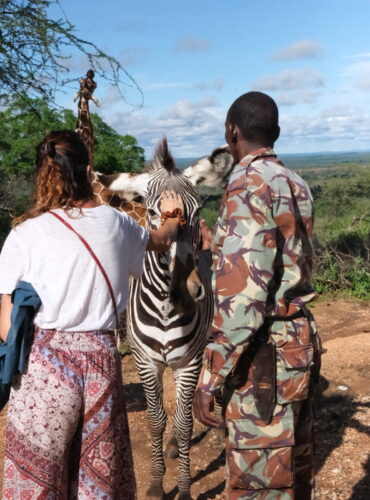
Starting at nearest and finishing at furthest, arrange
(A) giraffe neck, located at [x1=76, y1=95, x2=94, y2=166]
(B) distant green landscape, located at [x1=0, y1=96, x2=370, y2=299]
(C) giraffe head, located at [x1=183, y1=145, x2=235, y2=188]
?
(C) giraffe head, located at [x1=183, y1=145, x2=235, y2=188] < (A) giraffe neck, located at [x1=76, y1=95, x2=94, y2=166] < (B) distant green landscape, located at [x1=0, y1=96, x2=370, y2=299]

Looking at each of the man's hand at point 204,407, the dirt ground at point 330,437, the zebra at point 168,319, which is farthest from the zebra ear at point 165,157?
the dirt ground at point 330,437

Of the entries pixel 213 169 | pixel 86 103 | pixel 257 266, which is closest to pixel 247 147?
pixel 257 266

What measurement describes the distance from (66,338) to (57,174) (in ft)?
2.06

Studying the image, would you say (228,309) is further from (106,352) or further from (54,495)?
(54,495)

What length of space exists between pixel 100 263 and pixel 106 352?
35 centimetres

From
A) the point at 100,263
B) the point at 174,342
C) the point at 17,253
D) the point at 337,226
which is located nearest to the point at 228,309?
the point at 100,263

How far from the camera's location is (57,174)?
7.04 feet

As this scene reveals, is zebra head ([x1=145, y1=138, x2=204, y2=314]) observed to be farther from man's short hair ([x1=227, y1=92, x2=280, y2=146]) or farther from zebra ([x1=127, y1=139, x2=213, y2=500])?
man's short hair ([x1=227, y1=92, x2=280, y2=146])

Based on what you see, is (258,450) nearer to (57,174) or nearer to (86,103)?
(57,174)

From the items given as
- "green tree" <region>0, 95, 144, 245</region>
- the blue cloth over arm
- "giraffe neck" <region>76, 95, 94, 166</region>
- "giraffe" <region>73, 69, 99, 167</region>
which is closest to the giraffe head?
the blue cloth over arm

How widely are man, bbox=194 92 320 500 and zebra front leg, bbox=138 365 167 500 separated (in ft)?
5.39

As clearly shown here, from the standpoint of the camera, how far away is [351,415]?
4629mm

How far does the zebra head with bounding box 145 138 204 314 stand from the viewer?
3.25 metres

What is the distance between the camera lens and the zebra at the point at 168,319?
3348mm
